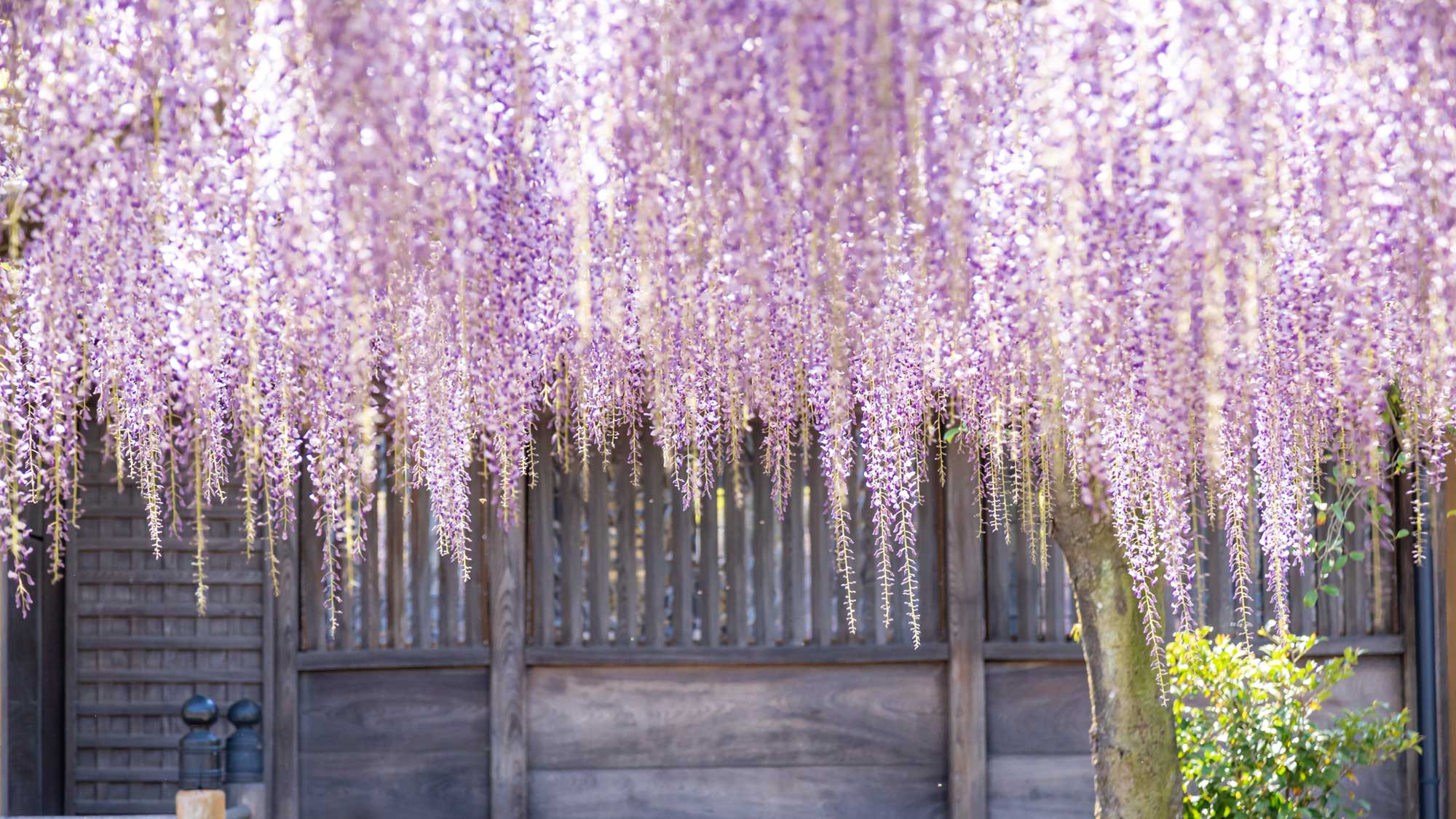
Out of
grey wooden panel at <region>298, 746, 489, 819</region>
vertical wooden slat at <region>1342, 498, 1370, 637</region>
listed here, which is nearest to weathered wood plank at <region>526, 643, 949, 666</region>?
grey wooden panel at <region>298, 746, 489, 819</region>

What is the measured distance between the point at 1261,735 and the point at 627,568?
1.91m

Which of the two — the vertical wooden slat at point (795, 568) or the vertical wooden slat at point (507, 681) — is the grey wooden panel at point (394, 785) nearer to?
the vertical wooden slat at point (507, 681)

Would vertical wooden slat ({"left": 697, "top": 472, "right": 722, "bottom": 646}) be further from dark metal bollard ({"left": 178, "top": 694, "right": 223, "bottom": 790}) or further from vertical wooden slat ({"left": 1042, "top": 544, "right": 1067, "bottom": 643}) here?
dark metal bollard ({"left": 178, "top": 694, "right": 223, "bottom": 790})

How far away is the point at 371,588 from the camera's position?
512cm

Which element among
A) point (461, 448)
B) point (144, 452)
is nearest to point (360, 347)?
point (461, 448)

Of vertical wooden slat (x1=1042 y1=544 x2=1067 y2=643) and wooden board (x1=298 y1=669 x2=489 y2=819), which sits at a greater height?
vertical wooden slat (x1=1042 y1=544 x2=1067 y2=643)

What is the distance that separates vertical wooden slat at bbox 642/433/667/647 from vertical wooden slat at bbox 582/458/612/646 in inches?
4.6

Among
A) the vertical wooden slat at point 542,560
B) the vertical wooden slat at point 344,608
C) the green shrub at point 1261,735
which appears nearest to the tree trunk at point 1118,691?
A: the green shrub at point 1261,735

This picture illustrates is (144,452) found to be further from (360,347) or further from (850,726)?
(850,726)

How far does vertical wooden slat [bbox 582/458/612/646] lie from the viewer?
5.13 metres

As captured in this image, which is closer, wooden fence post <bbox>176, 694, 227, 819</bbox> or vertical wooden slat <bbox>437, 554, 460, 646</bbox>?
wooden fence post <bbox>176, 694, 227, 819</bbox>

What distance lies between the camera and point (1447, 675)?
5.05m

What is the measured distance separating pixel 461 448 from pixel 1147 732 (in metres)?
1.62

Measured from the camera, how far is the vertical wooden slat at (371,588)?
511 cm
